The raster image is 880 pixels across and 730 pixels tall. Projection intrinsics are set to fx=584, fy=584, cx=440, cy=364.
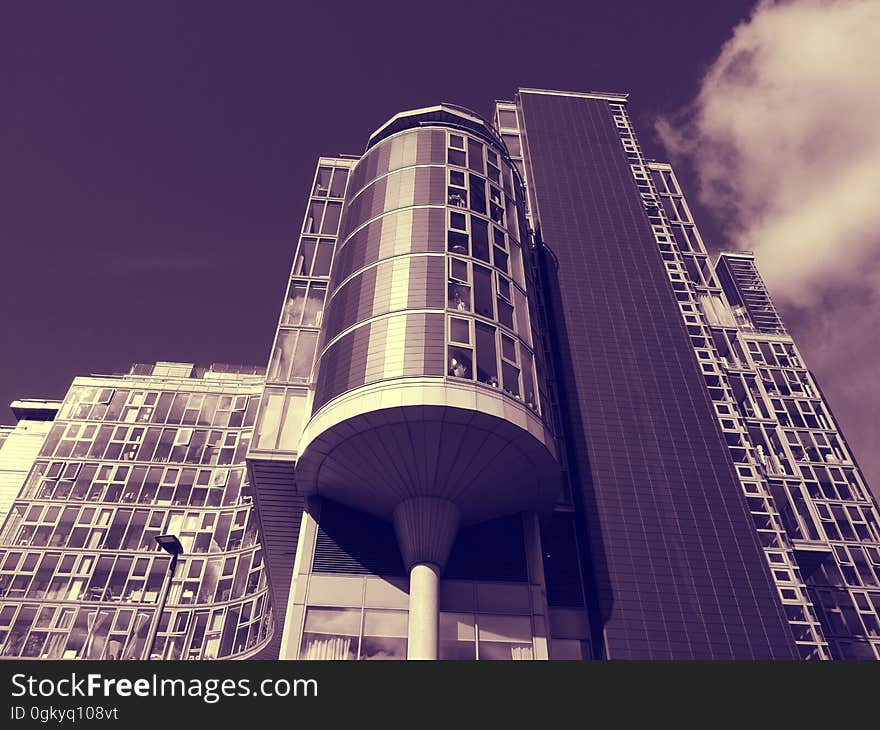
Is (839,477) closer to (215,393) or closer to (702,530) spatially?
(702,530)

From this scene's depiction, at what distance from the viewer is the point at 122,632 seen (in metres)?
64.4

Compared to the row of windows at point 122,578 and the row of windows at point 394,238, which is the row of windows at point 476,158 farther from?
the row of windows at point 122,578

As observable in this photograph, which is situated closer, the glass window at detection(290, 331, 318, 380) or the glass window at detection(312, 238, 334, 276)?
the glass window at detection(290, 331, 318, 380)

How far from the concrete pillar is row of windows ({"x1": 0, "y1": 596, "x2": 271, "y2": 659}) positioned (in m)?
33.4

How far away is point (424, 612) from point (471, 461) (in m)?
9.82

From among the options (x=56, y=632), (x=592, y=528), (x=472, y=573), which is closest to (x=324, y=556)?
(x=472, y=573)

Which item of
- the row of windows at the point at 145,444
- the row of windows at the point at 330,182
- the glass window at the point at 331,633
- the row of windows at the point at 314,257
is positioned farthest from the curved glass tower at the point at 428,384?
the row of windows at the point at 145,444

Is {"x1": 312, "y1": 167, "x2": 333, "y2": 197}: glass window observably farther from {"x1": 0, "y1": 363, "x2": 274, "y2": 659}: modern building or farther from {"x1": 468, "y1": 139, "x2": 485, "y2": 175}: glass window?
{"x1": 0, "y1": 363, "x2": 274, "y2": 659}: modern building

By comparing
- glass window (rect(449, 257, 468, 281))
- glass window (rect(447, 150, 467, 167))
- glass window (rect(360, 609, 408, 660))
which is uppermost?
glass window (rect(447, 150, 467, 167))

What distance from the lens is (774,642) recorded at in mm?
46000

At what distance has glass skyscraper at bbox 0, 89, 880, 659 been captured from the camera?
127 feet

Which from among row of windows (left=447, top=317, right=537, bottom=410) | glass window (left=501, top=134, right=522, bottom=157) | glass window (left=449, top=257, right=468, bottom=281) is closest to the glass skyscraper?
row of windows (left=447, top=317, right=537, bottom=410)

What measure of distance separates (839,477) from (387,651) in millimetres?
67655

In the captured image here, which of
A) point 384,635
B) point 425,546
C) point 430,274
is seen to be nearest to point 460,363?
point 430,274
